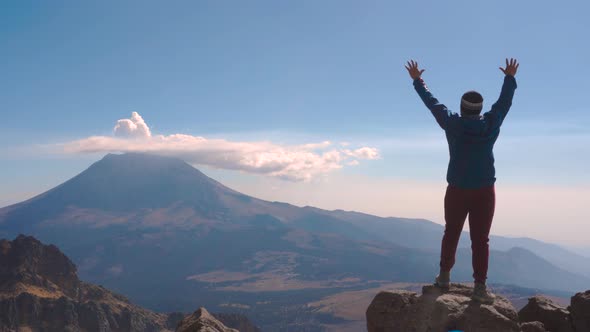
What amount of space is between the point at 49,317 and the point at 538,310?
298ft

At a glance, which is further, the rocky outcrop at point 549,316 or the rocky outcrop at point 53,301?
the rocky outcrop at point 53,301

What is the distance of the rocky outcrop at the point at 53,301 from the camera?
82125mm

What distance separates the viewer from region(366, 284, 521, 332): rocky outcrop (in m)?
8.84

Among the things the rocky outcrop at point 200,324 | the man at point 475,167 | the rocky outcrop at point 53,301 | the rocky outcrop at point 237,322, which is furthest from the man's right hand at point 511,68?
the rocky outcrop at point 237,322

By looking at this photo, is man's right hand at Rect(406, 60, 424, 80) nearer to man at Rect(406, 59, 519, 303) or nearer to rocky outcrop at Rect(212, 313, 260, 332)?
man at Rect(406, 59, 519, 303)

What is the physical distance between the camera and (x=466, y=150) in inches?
364

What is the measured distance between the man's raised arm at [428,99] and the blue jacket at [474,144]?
0.02 metres

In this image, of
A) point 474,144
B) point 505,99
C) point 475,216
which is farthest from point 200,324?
point 505,99

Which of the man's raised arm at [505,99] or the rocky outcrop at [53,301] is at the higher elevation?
the man's raised arm at [505,99]

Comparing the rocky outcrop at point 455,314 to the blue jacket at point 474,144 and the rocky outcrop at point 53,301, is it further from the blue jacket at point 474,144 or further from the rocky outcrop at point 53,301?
the rocky outcrop at point 53,301

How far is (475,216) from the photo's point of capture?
9406 mm

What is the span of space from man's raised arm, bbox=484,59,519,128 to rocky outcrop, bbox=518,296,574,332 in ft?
22.9

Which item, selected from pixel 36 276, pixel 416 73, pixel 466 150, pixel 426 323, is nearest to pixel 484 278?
pixel 426 323

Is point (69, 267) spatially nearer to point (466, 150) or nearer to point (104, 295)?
point (104, 295)
